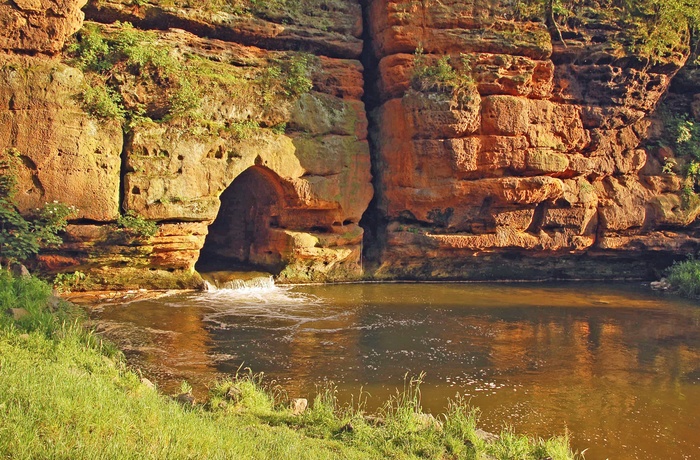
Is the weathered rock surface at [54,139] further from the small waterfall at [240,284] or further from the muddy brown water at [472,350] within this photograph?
the small waterfall at [240,284]

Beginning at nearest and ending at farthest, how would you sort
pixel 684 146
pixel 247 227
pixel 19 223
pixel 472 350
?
pixel 472 350 → pixel 19 223 → pixel 247 227 → pixel 684 146

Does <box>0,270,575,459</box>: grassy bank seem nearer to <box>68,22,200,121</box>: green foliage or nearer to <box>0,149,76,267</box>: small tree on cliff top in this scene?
<box>0,149,76,267</box>: small tree on cliff top

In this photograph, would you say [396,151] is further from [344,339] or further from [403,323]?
[344,339]

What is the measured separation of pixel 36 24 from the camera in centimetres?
1306

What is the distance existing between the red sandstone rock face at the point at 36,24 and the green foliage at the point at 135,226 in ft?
13.6

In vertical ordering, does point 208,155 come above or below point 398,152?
below

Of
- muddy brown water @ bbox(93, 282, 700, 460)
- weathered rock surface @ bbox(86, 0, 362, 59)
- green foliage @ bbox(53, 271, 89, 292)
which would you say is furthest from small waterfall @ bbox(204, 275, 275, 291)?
weathered rock surface @ bbox(86, 0, 362, 59)

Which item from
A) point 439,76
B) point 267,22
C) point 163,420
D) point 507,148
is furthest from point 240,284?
point 163,420

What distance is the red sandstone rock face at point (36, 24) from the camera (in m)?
12.8

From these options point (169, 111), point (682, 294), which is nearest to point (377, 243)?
point (169, 111)

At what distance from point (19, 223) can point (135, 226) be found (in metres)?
2.31

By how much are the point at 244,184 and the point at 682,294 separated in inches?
496

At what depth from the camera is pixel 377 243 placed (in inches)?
694

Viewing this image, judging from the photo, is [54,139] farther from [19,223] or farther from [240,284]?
[240,284]
